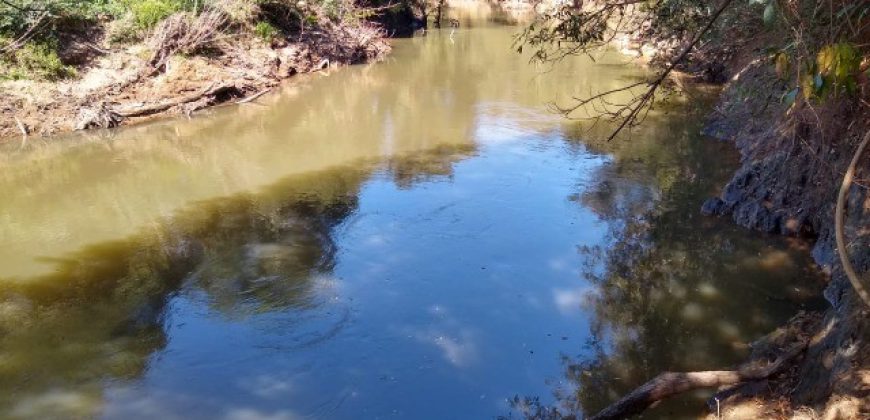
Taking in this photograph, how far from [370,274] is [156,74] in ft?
36.4

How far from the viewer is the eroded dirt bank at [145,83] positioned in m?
13.9

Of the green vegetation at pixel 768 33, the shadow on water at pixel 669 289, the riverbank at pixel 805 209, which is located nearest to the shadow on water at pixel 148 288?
the shadow on water at pixel 669 289

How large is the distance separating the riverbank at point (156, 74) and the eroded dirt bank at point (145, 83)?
2 centimetres

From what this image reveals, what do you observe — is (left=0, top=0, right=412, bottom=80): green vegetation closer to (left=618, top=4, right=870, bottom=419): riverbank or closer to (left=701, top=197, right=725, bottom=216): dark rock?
(left=701, top=197, right=725, bottom=216): dark rock

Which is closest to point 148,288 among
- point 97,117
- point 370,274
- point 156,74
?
point 370,274

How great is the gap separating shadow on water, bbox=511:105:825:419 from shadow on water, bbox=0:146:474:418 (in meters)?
2.49

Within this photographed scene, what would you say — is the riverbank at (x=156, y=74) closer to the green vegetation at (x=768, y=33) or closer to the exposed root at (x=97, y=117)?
the exposed root at (x=97, y=117)

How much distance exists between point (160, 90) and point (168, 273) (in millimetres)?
9313

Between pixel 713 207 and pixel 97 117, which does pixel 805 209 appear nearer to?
pixel 713 207

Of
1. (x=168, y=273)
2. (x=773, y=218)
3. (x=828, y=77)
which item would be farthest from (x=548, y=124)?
(x=828, y=77)

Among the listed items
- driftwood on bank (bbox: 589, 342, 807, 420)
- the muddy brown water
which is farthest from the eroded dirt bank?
driftwood on bank (bbox: 589, 342, 807, 420)

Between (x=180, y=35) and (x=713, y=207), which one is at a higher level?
(x=180, y=35)

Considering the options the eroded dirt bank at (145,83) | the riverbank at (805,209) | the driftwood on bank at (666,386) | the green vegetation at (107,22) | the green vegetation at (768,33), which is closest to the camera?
the green vegetation at (768,33)

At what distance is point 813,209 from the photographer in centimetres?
800
